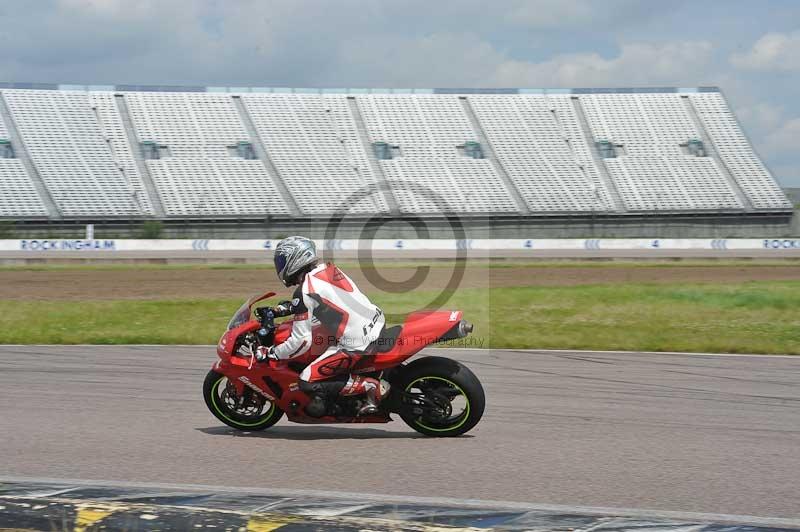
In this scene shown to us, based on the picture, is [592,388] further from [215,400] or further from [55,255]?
Result: [55,255]

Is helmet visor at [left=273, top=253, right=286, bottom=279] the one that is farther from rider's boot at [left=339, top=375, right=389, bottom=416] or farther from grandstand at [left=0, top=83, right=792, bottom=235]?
grandstand at [left=0, top=83, right=792, bottom=235]

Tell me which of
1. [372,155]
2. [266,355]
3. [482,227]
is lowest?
[266,355]

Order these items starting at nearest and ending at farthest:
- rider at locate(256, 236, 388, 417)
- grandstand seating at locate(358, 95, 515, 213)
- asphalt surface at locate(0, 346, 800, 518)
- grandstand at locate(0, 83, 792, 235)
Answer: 1. asphalt surface at locate(0, 346, 800, 518)
2. rider at locate(256, 236, 388, 417)
3. grandstand at locate(0, 83, 792, 235)
4. grandstand seating at locate(358, 95, 515, 213)

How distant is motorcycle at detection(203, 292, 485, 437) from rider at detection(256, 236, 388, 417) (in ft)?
0.20

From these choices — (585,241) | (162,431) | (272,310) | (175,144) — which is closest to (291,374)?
(272,310)

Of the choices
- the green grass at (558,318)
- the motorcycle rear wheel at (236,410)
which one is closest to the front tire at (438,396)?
the motorcycle rear wheel at (236,410)

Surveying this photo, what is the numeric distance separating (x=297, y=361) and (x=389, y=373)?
69cm

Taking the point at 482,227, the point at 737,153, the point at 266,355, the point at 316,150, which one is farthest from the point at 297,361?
the point at 737,153

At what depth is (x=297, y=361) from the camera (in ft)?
21.9

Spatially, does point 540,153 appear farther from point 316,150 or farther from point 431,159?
point 316,150

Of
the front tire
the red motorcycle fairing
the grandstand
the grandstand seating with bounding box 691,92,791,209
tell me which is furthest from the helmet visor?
the grandstand seating with bounding box 691,92,791,209

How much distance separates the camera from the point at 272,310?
6.68m

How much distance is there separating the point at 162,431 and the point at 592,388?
4.46m

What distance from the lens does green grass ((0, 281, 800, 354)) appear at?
45.6 feet
